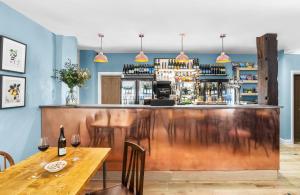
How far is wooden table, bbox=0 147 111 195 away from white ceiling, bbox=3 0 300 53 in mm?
2173

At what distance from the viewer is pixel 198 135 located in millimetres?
3574

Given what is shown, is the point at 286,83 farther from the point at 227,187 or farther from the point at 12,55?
the point at 12,55

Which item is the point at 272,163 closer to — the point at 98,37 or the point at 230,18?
the point at 230,18

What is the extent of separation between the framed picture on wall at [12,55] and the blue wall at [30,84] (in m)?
0.10

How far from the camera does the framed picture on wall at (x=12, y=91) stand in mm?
2949

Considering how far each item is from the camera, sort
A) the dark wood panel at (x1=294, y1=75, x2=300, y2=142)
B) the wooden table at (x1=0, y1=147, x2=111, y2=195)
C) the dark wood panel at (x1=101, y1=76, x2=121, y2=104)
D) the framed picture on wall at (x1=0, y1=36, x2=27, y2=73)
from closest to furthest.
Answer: the wooden table at (x1=0, y1=147, x2=111, y2=195)
the framed picture on wall at (x1=0, y1=36, x2=27, y2=73)
the dark wood panel at (x1=294, y1=75, x2=300, y2=142)
the dark wood panel at (x1=101, y1=76, x2=121, y2=104)

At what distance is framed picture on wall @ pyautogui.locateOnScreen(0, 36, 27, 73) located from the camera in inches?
115

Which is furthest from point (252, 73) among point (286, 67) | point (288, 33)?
point (288, 33)

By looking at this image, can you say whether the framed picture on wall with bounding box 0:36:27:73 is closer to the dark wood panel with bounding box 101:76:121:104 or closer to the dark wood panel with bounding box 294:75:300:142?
the dark wood panel with bounding box 101:76:121:104

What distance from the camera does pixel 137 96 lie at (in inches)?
253

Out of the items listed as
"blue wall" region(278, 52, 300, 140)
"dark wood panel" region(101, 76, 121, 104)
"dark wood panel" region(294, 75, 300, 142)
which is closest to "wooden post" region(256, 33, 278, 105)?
"blue wall" region(278, 52, 300, 140)

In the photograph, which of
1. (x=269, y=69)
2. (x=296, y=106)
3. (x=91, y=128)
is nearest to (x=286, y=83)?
(x=296, y=106)

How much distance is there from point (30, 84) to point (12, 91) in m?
0.53

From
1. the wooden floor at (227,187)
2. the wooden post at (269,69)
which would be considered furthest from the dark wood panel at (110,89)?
the wooden post at (269,69)
